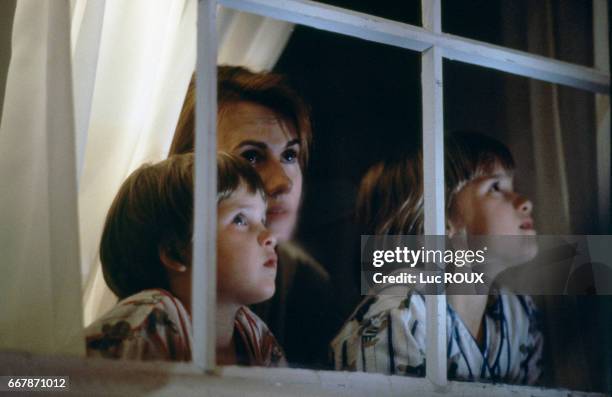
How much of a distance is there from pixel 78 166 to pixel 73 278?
181 millimetres

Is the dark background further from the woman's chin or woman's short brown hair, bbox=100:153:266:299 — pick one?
woman's short brown hair, bbox=100:153:266:299

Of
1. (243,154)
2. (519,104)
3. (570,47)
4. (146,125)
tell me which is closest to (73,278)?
(146,125)

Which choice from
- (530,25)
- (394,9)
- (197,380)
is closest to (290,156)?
(394,9)

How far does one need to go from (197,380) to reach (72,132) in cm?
40

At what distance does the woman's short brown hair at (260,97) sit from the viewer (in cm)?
173

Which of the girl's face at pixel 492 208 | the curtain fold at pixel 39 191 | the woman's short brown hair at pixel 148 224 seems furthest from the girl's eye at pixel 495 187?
the curtain fold at pixel 39 191

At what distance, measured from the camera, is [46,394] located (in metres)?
1.40

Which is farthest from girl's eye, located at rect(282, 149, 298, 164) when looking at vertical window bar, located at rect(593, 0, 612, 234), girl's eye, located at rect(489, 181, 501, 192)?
vertical window bar, located at rect(593, 0, 612, 234)

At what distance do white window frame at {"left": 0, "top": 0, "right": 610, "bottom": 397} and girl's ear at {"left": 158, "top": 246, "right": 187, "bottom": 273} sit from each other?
0.30ft

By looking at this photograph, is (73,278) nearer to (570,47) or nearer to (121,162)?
(121,162)

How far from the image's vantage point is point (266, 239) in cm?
178

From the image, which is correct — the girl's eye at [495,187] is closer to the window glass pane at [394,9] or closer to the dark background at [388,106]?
the dark background at [388,106]

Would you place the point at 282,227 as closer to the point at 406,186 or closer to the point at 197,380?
the point at 406,186

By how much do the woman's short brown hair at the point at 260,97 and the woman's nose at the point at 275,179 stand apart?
6 centimetres
